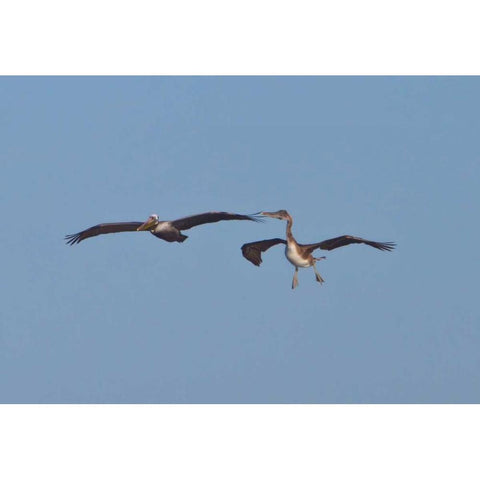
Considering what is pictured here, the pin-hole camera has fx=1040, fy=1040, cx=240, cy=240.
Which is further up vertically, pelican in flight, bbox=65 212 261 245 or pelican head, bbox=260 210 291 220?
pelican head, bbox=260 210 291 220

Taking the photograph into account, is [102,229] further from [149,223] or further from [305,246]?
[305,246]

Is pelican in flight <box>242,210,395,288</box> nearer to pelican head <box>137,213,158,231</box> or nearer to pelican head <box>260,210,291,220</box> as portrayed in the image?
pelican head <box>260,210,291,220</box>

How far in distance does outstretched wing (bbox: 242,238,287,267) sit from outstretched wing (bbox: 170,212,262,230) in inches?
72.6

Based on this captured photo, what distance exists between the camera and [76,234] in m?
19.7

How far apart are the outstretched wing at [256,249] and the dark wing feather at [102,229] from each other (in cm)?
222

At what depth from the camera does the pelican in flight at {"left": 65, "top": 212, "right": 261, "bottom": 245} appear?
58.1 ft

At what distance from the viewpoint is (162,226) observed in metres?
18.9

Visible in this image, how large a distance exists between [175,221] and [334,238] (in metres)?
2.89

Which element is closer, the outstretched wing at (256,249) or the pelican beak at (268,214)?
the pelican beak at (268,214)

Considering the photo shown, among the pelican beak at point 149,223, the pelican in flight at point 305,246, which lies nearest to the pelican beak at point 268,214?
the pelican in flight at point 305,246

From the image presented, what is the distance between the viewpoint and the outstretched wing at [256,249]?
20.0 metres

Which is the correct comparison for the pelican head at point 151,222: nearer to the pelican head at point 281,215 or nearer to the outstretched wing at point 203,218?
the outstretched wing at point 203,218

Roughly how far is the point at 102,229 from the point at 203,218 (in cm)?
260

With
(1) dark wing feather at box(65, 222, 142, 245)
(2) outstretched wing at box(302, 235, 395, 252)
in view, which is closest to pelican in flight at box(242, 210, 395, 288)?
(2) outstretched wing at box(302, 235, 395, 252)
